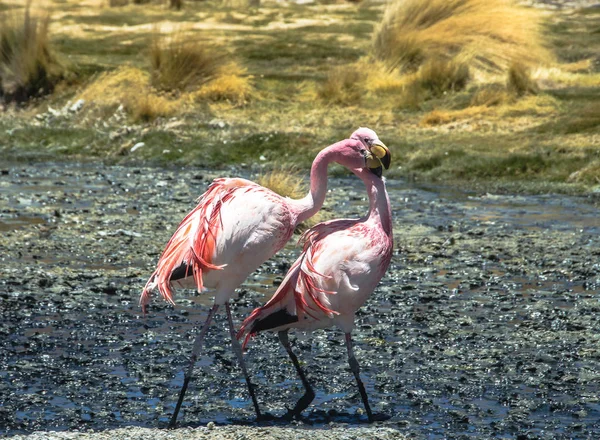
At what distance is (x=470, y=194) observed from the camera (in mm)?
12523

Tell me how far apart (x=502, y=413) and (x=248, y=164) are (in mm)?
8388

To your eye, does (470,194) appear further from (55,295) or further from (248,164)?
(55,295)

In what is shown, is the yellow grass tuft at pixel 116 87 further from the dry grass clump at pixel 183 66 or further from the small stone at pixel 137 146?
the small stone at pixel 137 146

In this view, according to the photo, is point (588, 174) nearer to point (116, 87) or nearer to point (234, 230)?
point (116, 87)

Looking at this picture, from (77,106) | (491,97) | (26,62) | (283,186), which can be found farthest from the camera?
(26,62)

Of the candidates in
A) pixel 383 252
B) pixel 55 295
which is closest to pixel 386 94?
pixel 55 295

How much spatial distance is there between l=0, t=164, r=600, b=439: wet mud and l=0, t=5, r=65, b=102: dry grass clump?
5.68m

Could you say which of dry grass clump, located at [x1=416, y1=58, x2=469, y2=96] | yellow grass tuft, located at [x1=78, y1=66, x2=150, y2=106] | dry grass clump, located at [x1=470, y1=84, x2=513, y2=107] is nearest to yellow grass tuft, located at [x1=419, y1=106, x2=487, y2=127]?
dry grass clump, located at [x1=470, y1=84, x2=513, y2=107]

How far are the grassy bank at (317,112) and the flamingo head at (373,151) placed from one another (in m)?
6.78

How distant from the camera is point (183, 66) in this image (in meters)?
16.5

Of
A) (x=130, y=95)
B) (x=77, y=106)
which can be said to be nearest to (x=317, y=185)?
(x=130, y=95)

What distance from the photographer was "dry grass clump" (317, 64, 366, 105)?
16078 millimetres

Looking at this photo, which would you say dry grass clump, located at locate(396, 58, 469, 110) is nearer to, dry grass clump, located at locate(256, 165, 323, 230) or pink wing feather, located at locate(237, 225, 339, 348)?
dry grass clump, located at locate(256, 165, 323, 230)

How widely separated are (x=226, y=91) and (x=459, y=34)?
3.78 meters
